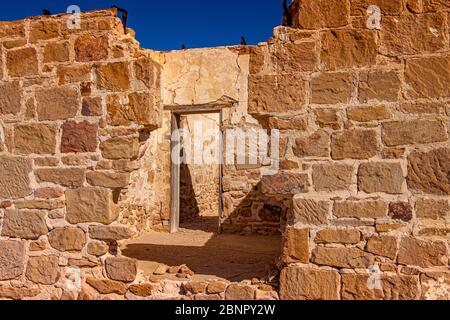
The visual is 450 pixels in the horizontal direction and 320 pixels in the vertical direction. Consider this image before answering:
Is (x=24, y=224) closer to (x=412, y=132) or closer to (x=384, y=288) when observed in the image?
(x=384, y=288)

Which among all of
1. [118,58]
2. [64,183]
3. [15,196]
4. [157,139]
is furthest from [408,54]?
[157,139]

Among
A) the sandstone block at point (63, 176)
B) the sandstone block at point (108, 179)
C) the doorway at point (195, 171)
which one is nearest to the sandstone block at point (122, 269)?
the sandstone block at point (108, 179)

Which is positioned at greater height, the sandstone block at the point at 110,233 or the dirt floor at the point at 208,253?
the sandstone block at the point at 110,233

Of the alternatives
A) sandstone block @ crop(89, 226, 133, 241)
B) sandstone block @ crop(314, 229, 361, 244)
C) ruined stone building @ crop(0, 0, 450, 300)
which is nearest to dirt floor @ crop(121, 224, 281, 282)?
ruined stone building @ crop(0, 0, 450, 300)

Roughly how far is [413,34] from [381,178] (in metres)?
1.09

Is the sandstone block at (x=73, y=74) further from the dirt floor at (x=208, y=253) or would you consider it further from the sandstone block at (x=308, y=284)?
the sandstone block at (x=308, y=284)

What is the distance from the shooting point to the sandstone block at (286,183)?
309 centimetres

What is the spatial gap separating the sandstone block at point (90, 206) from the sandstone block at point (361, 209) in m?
1.86

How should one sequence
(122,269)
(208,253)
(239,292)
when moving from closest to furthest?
(239,292) → (122,269) → (208,253)

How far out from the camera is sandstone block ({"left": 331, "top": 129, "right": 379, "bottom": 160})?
2.99 metres

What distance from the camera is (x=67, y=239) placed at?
11.5ft

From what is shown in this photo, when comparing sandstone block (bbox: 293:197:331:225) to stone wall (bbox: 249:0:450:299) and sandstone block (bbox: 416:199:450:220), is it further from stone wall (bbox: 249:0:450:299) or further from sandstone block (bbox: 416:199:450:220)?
sandstone block (bbox: 416:199:450:220)

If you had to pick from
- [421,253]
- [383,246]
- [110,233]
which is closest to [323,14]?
[383,246]
